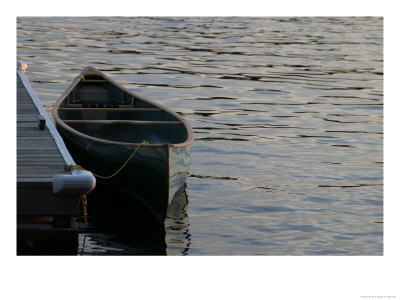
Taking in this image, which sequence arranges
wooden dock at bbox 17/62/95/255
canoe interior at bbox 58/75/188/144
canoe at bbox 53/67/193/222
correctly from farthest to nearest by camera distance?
canoe interior at bbox 58/75/188/144, canoe at bbox 53/67/193/222, wooden dock at bbox 17/62/95/255

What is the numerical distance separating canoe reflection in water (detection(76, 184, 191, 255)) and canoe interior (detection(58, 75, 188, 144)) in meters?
1.35

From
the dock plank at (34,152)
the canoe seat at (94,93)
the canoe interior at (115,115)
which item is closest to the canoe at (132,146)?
the canoe interior at (115,115)

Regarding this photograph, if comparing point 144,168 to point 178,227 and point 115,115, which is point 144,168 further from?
point 115,115

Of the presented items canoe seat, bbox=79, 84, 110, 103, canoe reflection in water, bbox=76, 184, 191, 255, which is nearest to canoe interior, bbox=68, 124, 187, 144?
canoe reflection in water, bbox=76, 184, 191, 255

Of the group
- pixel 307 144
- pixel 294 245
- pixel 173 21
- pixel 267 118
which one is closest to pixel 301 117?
pixel 267 118

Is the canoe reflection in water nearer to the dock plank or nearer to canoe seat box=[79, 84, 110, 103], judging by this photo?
the dock plank

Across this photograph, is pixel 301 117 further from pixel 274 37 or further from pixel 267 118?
pixel 274 37

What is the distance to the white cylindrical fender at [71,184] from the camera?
7492mm

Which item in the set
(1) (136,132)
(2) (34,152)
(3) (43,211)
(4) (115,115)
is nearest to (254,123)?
(4) (115,115)

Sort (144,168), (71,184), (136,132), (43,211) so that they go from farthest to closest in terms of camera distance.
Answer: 1. (136,132)
2. (144,168)
3. (43,211)
4. (71,184)

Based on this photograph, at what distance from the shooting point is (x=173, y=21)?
41688 millimetres

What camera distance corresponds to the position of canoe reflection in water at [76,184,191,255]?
896cm

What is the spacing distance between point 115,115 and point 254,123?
172 inches

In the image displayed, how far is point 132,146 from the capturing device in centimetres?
954
